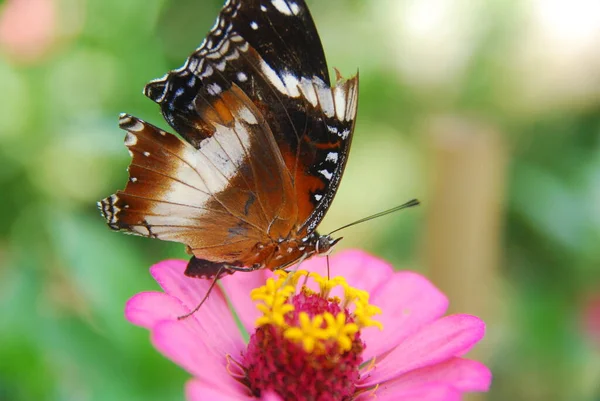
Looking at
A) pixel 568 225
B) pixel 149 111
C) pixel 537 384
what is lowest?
pixel 537 384

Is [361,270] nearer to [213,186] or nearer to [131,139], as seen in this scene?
[213,186]

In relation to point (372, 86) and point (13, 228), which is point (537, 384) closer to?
point (372, 86)

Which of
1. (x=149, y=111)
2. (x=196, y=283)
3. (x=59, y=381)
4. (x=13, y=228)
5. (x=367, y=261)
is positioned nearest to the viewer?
(x=196, y=283)

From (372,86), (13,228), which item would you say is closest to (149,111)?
(13,228)

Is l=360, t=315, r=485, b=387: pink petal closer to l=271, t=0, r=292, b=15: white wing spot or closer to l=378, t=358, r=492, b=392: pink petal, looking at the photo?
l=378, t=358, r=492, b=392: pink petal

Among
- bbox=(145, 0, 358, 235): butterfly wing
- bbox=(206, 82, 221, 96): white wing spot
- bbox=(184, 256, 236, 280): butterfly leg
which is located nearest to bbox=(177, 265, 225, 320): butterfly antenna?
bbox=(184, 256, 236, 280): butterfly leg
